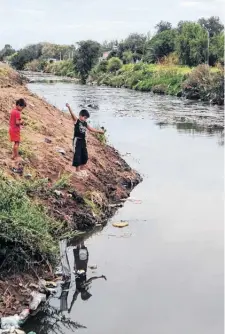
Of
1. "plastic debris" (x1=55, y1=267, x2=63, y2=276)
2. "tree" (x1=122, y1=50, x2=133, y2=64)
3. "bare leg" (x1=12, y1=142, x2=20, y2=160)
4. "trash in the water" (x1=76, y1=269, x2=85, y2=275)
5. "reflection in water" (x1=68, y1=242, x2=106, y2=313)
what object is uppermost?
"tree" (x1=122, y1=50, x2=133, y2=64)

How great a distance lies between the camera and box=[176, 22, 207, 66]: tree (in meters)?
49.8

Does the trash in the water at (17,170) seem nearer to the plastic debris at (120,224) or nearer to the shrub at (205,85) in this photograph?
the plastic debris at (120,224)

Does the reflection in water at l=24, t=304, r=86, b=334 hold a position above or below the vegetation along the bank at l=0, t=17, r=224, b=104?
below

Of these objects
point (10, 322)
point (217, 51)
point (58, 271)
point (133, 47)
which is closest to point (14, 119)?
point (58, 271)

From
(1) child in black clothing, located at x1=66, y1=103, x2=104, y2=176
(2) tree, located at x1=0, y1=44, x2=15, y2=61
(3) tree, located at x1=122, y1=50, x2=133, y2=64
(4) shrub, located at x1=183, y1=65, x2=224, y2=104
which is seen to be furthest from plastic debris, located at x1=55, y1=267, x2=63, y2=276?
(2) tree, located at x1=0, y1=44, x2=15, y2=61

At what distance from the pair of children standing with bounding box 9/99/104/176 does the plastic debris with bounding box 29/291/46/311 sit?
3.82 m

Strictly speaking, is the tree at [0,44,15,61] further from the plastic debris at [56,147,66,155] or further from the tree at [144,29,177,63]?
the plastic debris at [56,147,66,155]

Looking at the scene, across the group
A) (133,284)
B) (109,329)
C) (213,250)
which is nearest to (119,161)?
(213,250)

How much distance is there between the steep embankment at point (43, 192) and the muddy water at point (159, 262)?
0.44m

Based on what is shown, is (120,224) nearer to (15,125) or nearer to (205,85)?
(15,125)

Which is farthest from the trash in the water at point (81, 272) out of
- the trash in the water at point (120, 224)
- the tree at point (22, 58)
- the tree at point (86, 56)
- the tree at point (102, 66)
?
the tree at point (22, 58)

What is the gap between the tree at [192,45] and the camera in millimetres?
49766

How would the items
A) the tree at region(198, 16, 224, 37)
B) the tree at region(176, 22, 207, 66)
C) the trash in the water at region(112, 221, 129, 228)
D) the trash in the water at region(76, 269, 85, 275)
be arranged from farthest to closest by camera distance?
the tree at region(198, 16, 224, 37)
the tree at region(176, 22, 207, 66)
the trash in the water at region(112, 221, 129, 228)
the trash in the water at region(76, 269, 85, 275)

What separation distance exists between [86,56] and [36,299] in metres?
59.6
